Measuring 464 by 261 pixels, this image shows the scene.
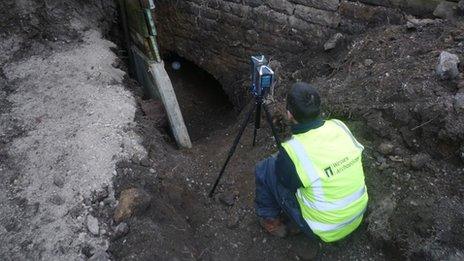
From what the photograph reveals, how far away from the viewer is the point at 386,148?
2854 millimetres

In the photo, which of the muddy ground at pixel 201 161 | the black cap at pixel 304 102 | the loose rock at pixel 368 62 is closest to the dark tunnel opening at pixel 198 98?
the muddy ground at pixel 201 161

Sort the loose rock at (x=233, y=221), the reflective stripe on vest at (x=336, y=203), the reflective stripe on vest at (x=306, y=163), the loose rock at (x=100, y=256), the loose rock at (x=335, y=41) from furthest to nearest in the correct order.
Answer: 1. the loose rock at (x=335, y=41)
2. the loose rock at (x=233, y=221)
3. the loose rock at (x=100, y=256)
4. the reflective stripe on vest at (x=336, y=203)
5. the reflective stripe on vest at (x=306, y=163)

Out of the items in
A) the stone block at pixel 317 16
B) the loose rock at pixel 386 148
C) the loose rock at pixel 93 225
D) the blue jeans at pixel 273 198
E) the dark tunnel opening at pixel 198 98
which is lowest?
the dark tunnel opening at pixel 198 98

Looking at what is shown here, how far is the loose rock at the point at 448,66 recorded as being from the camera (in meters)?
2.90

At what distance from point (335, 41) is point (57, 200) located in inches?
115

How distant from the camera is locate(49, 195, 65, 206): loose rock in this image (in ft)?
9.28

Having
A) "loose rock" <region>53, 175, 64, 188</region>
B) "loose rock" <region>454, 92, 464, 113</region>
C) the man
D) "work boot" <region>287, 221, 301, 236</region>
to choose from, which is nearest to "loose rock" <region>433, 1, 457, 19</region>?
"loose rock" <region>454, 92, 464, 113</region>

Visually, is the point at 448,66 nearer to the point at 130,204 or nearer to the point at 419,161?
the point at 419,161

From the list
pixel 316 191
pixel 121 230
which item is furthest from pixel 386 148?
pixel 121 230

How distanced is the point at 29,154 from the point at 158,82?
149cm

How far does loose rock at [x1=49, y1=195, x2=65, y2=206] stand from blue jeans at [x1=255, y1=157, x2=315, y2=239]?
139 cm

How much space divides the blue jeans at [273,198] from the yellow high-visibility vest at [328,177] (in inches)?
3.9

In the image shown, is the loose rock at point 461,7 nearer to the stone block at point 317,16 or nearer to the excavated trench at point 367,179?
the excavated trench at point 367,179

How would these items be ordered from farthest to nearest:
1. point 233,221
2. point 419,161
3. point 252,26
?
point 252,26 → point 233,221 → point 419,161
